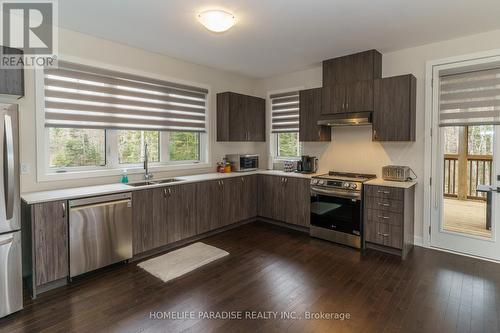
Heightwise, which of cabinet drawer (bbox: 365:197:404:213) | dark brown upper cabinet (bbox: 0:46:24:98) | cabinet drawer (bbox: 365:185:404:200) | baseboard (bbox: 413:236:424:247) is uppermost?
dark brown upper cabinet (bbox: 0:46:24:98)

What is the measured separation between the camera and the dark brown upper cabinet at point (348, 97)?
13.0ft

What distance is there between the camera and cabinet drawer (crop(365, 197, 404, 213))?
11.5 ft

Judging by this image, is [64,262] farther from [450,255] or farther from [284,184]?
[450,255]

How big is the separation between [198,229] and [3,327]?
7.54ft

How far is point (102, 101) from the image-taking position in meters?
3.63

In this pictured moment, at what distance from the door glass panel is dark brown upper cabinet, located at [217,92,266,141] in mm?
3056

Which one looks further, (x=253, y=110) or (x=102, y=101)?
(x=253, y=110)

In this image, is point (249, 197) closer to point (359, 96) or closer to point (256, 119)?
point (256, 119)

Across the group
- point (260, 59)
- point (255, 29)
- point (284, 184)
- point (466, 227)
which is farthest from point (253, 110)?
point (466, 227)

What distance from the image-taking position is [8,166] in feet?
7.68

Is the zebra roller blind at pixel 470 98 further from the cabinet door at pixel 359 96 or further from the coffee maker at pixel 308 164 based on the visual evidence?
the coffee maker at pixel 308 164

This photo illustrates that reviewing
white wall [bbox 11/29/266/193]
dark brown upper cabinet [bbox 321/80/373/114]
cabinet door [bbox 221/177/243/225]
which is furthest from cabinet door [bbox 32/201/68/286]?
dark brown upper cabinet [bbox 321/80/373/114]

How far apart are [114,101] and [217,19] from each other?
6.13 feet

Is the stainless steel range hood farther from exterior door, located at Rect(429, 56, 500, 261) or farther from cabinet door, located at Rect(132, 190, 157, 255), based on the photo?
cabinet door, located at Rect(132, 190, 157, 255)
